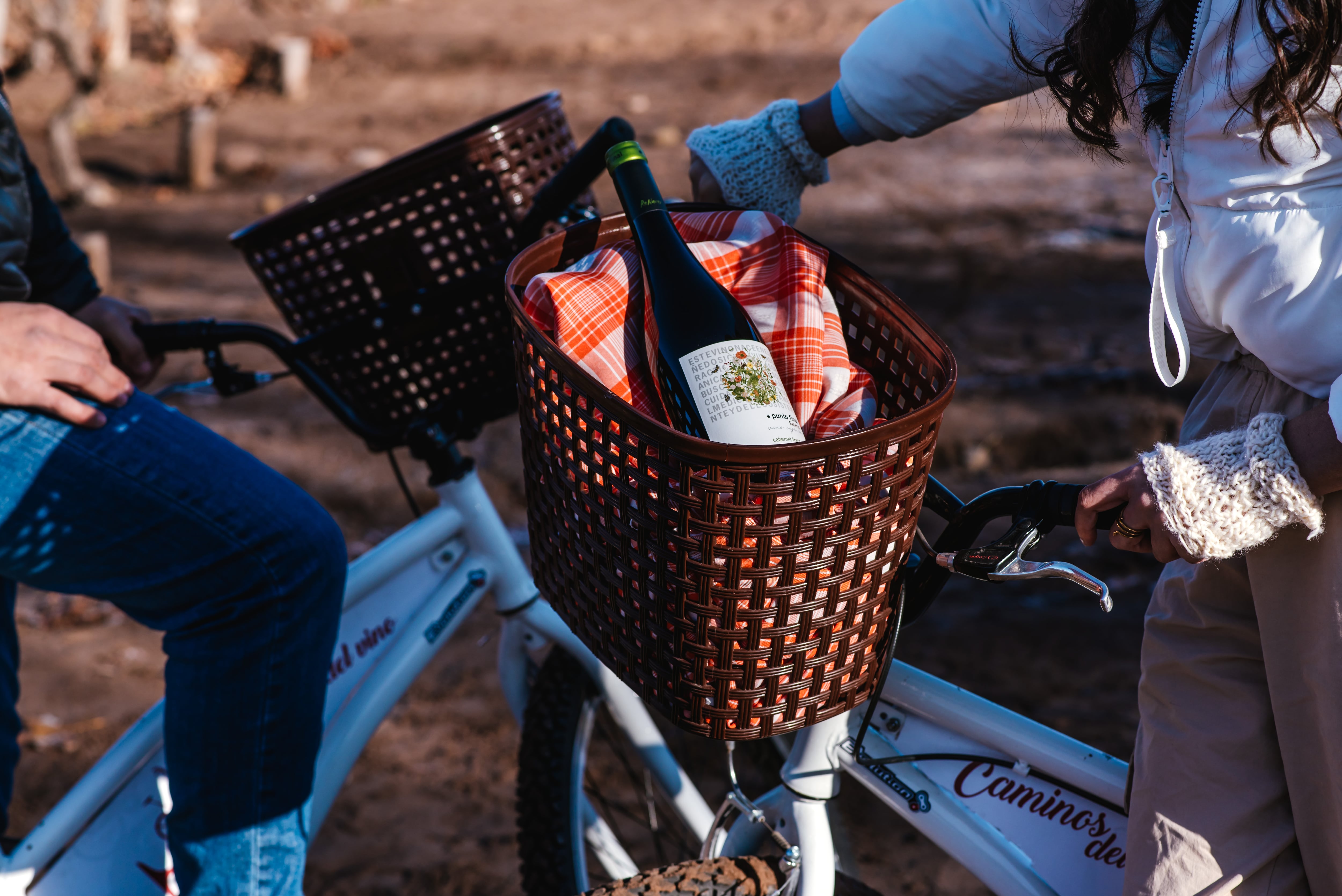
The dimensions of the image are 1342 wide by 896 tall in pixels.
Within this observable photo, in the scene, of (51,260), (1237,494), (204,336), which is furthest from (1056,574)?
(51,260)

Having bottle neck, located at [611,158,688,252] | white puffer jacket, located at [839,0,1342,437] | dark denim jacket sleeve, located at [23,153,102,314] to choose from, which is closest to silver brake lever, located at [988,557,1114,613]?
white puffer jacket, located at [839,0,1342,437]

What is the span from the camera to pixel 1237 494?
0.96 metres

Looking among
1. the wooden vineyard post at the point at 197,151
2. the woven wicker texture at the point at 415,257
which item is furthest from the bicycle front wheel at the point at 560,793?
the wooden vineyard post at the point at 197,151

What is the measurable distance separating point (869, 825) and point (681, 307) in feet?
6.07

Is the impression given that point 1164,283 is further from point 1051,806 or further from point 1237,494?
point 1051,806

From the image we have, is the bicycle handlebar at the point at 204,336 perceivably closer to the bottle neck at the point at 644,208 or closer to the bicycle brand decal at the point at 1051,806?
the bottle neck at the point at 644,208

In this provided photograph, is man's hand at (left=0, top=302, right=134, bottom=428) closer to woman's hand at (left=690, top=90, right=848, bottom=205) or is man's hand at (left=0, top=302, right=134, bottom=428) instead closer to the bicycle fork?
woman's hand at (left=690, top=90, right=848, bottom=205)

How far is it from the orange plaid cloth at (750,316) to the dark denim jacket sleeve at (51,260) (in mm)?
1030

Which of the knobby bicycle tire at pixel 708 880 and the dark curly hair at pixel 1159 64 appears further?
the knobby bicycle tire at pixel 708 880

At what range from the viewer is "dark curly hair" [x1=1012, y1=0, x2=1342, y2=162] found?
914mm

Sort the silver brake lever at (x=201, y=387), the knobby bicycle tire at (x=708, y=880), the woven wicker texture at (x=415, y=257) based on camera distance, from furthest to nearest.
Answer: the silver brake lever at (x=201, y=387) → the woven wicker texture at (x=415, y=257) → the knobby bicycle tire at (x=708, y=880)

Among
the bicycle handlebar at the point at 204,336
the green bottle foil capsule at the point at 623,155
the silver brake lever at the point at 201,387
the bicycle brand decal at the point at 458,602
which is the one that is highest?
the green bottle foil capsule at the point at 623,155

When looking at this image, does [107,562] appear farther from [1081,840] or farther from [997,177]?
[997,177]

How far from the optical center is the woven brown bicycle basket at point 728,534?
0.92 metres
